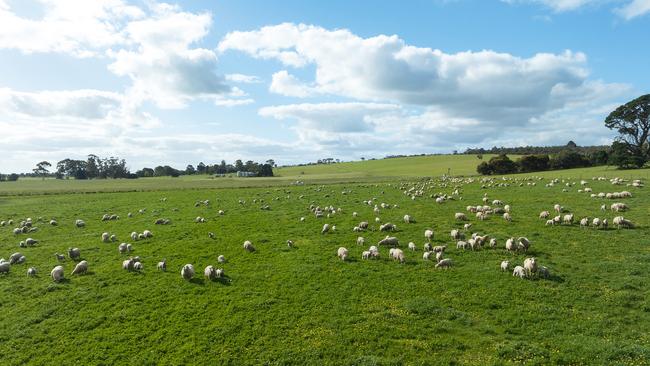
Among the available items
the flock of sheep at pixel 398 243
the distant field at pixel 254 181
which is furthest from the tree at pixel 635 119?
the flock of sheep at pixel 398 243

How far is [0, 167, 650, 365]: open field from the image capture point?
13328 mm

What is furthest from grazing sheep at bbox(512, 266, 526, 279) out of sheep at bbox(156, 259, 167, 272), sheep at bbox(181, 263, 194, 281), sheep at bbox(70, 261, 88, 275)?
sheep at bbox(70, 261, 88, 275)

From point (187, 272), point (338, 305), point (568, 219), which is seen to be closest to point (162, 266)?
point (187, 272)

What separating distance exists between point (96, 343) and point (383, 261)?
13834 mm

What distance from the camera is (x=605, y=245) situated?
22.1 meters

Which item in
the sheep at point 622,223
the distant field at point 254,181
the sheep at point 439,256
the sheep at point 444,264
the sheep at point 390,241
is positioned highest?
the distant field at point 254,181

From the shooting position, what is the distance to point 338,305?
54.2ft

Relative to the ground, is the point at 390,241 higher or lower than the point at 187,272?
higher

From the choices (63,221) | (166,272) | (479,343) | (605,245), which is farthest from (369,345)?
(63,221)

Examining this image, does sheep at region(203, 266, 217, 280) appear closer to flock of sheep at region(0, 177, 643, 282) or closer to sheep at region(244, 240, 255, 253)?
flock of sheep at region(0, 177, 643, 282)

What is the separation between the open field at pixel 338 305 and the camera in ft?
43.7

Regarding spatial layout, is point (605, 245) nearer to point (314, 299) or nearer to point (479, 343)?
point (479, 343)

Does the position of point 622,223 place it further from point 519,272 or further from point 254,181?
point 254,181

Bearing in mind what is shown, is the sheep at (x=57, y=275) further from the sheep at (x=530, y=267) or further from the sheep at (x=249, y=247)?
the sheep at (x=530, y=267)
